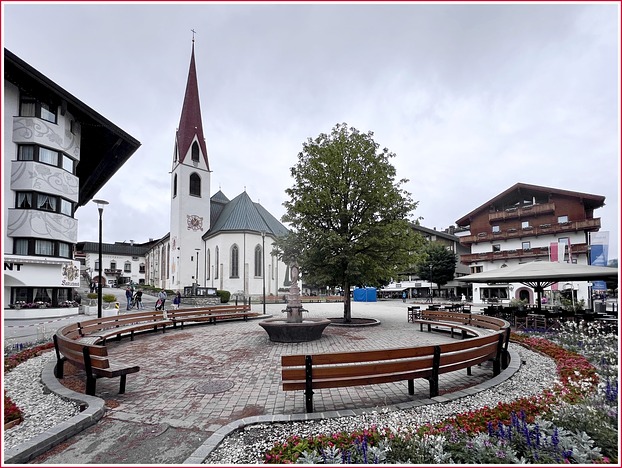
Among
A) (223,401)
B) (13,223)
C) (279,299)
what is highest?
(13,223)

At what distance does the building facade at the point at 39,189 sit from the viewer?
854 inches

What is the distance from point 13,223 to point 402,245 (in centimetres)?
2364

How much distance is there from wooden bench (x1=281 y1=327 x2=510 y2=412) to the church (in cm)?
3779

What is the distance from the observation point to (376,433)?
3.82 m

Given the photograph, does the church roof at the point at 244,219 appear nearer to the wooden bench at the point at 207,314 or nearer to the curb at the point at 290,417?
the wooden bench at the point at 207,314

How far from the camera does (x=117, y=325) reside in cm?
1172

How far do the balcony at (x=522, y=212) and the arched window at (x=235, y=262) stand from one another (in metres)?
29.7

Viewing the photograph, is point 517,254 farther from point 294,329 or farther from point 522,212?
point 294,329

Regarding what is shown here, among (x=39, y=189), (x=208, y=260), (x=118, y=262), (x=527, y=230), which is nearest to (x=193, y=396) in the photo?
(x=39, y=189)

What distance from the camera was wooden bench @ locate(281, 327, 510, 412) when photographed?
4.96 meters

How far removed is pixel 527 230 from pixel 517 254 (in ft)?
8.69

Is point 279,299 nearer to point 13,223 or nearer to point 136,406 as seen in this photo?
point 13,223

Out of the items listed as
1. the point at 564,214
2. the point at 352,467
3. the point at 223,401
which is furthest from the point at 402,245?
the point at 564,214

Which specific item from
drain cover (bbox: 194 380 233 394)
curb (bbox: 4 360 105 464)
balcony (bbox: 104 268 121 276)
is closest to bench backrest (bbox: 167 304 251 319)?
drain cover (bbox: 194 380 233 394)
